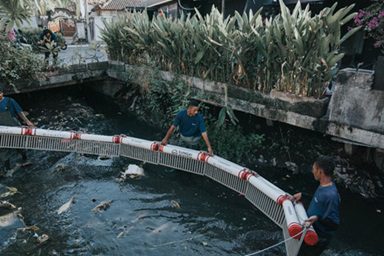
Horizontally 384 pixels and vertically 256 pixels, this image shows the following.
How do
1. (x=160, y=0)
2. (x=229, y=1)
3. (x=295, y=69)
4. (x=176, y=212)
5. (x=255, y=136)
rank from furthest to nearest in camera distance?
(x=160, y=0), (x=229, y=1), (x=255, y=136), (x=295, y=69), (x=176, y=212)

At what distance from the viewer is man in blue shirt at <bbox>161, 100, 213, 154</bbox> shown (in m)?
5.66

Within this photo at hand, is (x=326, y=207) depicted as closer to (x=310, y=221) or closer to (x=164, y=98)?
(x=310, y=221)

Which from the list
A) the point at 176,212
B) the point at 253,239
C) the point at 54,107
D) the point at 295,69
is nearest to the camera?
the point at 253,239

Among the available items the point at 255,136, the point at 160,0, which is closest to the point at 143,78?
the point at 255,136

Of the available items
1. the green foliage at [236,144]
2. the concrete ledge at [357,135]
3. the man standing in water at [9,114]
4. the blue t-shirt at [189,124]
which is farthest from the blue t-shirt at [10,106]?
the concrete ledge at [357,135]

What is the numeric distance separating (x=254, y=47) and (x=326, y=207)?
3.78 metres

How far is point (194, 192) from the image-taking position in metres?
5.88

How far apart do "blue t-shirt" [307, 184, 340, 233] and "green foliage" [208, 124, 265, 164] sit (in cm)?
352

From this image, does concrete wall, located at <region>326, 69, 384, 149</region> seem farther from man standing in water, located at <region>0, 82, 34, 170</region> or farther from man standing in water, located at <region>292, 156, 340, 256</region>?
man standing in water, located at <region>0, 82, 34, 170</region>

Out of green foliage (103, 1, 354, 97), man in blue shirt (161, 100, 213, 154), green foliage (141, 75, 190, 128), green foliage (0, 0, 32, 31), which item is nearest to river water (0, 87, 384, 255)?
man in blue shirt (161, 100, 213, 154)

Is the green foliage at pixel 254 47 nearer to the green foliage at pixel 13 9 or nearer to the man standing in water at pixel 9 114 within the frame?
the green foliage at pixel 13 9

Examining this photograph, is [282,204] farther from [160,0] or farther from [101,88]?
[160,0]

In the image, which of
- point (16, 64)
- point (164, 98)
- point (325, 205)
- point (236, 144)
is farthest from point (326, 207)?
point (16, 64)

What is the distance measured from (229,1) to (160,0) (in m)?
4.18
